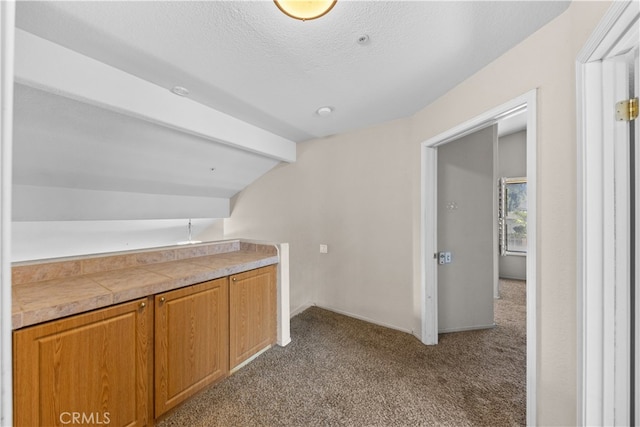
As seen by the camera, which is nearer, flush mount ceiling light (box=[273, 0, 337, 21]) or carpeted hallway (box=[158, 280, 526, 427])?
flush mount ceiling light (box=[273, 0, 337, 21])

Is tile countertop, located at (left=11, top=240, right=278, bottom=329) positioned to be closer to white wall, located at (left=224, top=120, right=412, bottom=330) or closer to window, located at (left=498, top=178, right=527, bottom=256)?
white wall, located at (left=224, top=120, right=412, bottom=330)

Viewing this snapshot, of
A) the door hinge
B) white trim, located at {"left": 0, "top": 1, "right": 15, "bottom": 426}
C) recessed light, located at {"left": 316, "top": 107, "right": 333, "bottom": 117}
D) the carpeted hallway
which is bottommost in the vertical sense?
the carpeted hallway

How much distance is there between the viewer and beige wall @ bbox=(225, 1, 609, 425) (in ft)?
4.23

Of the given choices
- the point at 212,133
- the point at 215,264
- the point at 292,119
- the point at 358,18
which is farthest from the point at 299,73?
the point at 215,264

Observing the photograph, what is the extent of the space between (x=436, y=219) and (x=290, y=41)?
207 centimetres

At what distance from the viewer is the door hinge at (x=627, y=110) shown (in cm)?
100

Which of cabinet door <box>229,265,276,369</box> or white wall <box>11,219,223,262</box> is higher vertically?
white wall <box>11,219,223,262</box>

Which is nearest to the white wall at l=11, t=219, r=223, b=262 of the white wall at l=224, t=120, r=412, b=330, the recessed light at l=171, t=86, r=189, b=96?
the white wall at l=224, t=120, r=412, b=330

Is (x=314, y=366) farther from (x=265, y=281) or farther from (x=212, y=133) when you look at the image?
(x=212, y=133)

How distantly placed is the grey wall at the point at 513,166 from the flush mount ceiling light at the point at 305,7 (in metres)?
5.22

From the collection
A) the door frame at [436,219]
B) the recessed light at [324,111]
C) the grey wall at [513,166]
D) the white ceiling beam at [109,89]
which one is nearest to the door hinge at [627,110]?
the door frame at [436,219]

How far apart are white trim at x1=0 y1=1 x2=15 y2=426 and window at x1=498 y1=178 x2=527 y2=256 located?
6.08m

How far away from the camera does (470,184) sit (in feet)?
9.09

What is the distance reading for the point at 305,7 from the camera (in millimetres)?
1215
